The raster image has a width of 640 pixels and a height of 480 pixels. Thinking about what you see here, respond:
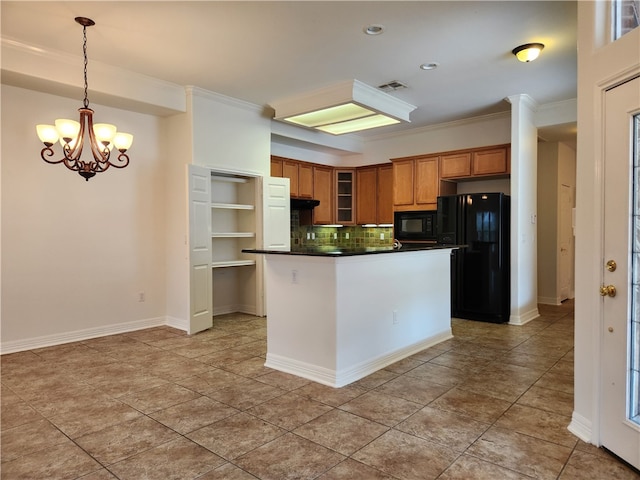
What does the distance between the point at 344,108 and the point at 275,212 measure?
1740 millimetres

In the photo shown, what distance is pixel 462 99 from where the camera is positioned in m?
5.37

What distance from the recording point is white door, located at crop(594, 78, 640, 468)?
2.12 meters

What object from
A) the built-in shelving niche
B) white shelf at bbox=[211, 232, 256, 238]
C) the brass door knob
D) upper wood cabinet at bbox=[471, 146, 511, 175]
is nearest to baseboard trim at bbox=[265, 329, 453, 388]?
the brass door knob

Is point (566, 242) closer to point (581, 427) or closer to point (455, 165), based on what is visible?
point (455, 165)

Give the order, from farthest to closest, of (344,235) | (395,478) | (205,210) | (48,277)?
(344,235) < (205,210) < (48,277) < (395,478)

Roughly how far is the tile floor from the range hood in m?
3.05

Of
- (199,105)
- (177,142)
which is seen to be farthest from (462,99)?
(177,142)

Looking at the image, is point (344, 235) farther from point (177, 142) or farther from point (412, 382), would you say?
point (412, 382)

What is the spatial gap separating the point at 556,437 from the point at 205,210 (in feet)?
13.3

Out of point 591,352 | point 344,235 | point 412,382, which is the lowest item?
point 412,382

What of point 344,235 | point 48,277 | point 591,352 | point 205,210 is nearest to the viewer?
point 591,352

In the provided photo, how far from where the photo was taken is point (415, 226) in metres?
6.51

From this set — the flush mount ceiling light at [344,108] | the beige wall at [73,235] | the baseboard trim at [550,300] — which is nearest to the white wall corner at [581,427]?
the flush mount ceiling light at [344,108]

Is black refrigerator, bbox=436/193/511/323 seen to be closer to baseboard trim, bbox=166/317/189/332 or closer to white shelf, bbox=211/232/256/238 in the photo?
white shelf, bbox=211/232/256/238
